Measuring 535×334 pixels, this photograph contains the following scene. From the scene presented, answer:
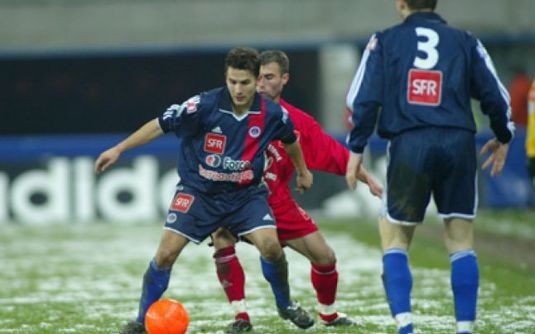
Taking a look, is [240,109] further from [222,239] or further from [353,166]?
[353,166]

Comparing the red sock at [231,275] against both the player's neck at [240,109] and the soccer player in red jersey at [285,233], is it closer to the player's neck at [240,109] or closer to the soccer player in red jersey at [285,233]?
the soccer player in red jersey at [285,233]

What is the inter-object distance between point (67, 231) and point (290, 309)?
32.6ft

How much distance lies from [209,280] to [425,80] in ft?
18.8

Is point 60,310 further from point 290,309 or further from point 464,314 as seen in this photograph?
point 464,314

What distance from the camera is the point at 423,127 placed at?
7.35 meters

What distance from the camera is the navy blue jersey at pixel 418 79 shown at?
7.35 meters

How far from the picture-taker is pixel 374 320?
30.7 ft

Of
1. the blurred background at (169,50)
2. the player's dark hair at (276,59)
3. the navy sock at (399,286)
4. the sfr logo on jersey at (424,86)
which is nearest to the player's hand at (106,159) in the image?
the player's dark hair at (276,59)

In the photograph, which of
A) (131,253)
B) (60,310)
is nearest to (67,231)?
(131,253)

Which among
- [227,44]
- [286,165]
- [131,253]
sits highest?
[227,44]

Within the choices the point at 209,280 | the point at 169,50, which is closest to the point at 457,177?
the point at 209,280

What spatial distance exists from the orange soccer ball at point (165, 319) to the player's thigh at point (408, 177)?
1.59 meters

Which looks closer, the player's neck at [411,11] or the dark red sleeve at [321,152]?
the player's neck at [411,11]

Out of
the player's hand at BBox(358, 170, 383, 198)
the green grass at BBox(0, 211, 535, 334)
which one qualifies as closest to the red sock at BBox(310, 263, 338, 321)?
the green grass at BBox(0, 211, 535, 334)
